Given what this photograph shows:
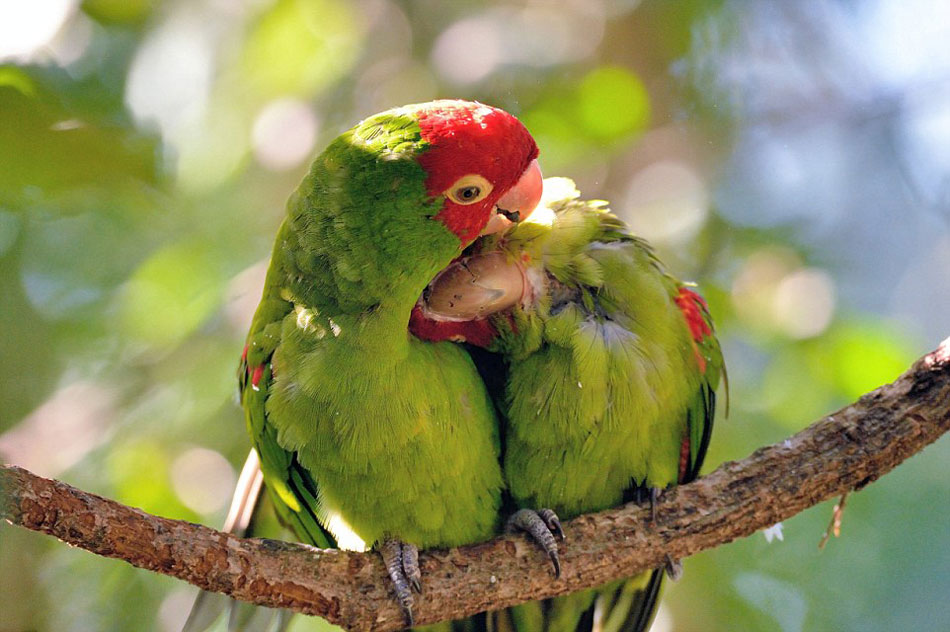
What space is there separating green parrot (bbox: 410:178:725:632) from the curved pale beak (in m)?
0.13

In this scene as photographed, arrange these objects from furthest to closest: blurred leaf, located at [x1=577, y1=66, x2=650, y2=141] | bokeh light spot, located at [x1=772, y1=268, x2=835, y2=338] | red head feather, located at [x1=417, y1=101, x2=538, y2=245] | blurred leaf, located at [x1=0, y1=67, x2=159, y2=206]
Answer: blurred leaf, located at [x1=577, y1=66, x2=650, y2=141] < bokeh light spot, located at [x1=772, y1=268, x2=835, y2=338] < red head feather, located at [x1=417, y1=101, x2=538, y2=245] < blurred leaf, located at [x1=0, y1=67, x2=159, y2=206]

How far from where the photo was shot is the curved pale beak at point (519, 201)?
235 centimetres

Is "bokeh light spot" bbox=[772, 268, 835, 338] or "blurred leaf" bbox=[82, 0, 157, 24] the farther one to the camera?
"bokeh light spot" bbox=[772, 268, 835, 338]

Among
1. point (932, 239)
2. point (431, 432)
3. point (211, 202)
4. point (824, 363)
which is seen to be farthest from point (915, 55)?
point (211, 202)

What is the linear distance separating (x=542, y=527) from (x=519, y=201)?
94 cm

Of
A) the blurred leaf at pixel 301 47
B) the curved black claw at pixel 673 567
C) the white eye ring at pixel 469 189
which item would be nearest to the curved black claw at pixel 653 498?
the curved black claw at pixel 673 567

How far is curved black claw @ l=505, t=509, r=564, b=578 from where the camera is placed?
2.43 m

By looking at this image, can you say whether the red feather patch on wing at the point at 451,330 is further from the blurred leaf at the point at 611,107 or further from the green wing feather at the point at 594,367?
the blurred leaf at the point at 611,107

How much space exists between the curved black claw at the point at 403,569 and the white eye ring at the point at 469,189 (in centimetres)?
97

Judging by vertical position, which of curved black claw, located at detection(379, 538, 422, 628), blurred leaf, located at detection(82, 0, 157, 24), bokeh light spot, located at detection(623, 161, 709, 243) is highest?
bokeh light spot, located at detection(623, 161, 709, 243)

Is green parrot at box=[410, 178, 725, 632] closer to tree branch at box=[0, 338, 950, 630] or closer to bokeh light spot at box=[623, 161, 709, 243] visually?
tree branch at box=[0, 338, 950, 630]

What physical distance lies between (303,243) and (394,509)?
2.55 ft

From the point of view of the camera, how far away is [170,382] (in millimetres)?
3957

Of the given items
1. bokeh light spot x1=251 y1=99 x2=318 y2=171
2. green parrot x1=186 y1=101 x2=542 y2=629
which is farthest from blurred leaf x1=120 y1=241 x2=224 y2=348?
green parrot x1=186 y1=101 x2=542 y2=629
